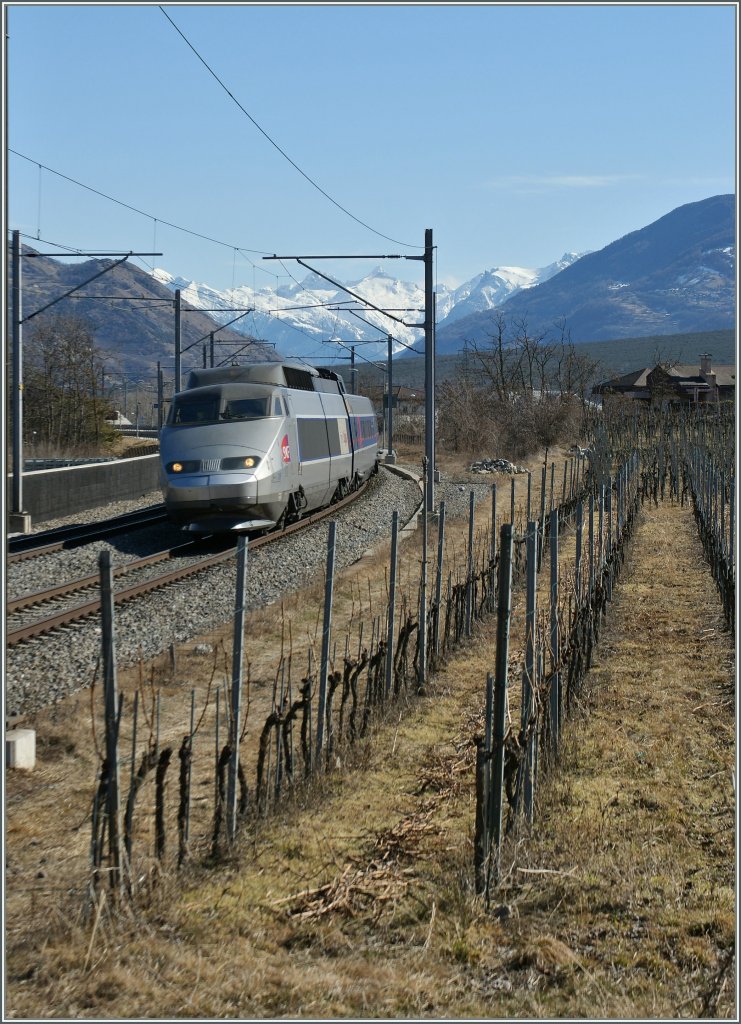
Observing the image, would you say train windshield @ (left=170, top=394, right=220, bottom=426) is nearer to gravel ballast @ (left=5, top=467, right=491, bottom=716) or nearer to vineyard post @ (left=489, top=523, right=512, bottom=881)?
gravel ballast @ (left=5, top=467, right=491, bottom=716)

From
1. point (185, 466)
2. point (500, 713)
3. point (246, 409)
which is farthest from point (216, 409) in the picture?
point (500, 713)

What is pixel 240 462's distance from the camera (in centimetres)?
1830

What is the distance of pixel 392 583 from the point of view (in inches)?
393

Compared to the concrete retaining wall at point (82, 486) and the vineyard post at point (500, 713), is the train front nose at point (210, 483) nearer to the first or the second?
the concrete retaining wall at point (82, 486)

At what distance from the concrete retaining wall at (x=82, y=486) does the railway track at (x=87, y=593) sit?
4.02 m

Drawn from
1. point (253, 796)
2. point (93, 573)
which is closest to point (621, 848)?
point (253, 796)

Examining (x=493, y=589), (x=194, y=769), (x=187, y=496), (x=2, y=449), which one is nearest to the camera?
(x=194, y=769)

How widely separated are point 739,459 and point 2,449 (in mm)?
6215

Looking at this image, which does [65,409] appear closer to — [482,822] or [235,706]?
[235,706]

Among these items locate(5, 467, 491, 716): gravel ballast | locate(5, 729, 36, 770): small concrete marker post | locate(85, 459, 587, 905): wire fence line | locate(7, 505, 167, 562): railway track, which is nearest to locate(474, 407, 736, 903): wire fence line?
locate(85, 459, 587, 905): wire fence line

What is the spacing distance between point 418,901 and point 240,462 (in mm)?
12920

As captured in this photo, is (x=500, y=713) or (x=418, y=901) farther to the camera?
(x=500, y=713)

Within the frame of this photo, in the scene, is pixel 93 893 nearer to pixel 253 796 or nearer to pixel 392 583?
pixel 253 796

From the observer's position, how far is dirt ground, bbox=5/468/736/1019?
4836 mm
